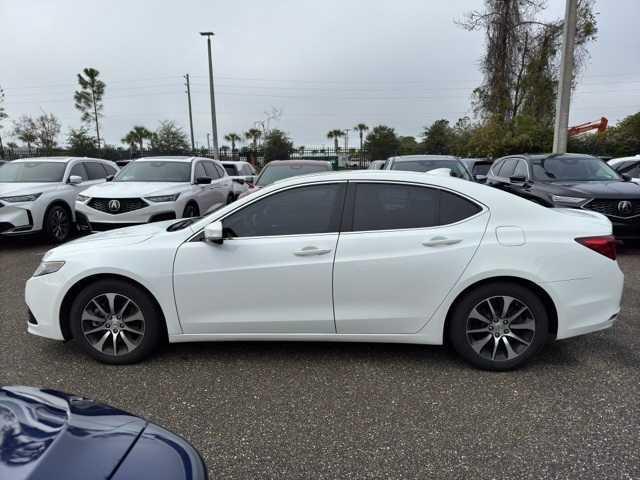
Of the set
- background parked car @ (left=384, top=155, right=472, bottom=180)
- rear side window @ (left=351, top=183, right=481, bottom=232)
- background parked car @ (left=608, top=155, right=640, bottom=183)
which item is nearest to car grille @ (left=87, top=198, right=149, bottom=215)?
background parked car @ (left=384, top=155, right=472, bottom=180)

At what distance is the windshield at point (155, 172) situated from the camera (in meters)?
9.12

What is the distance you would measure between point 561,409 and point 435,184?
1.79 m

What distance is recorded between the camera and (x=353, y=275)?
3.34m

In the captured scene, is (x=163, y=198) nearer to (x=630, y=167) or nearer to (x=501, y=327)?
(x=501, y=327)

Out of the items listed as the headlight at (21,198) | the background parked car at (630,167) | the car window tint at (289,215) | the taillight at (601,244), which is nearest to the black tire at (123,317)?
the car window tint at (289,215)

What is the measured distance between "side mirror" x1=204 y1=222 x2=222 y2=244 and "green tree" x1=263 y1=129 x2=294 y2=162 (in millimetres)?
28672

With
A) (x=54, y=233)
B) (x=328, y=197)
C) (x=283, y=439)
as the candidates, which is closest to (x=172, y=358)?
(x=283, y=439)

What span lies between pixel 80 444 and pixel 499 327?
288 centimetres

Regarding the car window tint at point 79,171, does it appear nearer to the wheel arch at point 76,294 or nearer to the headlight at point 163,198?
the headlight at point 163,198

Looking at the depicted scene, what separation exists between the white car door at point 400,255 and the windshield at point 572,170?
5.93 metres

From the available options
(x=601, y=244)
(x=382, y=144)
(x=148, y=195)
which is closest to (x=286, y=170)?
(x=148, y=195)

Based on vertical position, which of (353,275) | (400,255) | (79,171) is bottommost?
(353,275)

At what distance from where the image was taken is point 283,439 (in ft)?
8.79

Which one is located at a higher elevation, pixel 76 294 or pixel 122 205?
pixel 122 205
